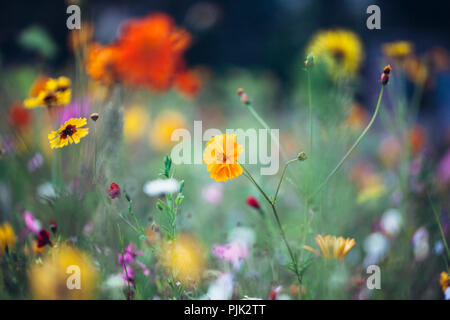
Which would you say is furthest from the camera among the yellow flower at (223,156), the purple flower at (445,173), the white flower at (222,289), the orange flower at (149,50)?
the purple flower at (445,173)

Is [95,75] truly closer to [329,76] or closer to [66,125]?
[66,125]

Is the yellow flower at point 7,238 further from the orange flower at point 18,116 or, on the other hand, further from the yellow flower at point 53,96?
the orange flower at point 18,116

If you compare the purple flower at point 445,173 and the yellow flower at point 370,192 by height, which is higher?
the purple flower at point 445,173

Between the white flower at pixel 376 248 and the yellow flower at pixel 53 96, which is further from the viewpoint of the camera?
the white flower at pixel 376 248

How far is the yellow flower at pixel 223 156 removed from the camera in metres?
0.50

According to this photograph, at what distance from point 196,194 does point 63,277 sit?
2.05 feet

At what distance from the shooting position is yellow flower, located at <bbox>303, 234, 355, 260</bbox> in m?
0.57

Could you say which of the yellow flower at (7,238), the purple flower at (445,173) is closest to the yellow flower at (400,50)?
the purple flower at (445,173)

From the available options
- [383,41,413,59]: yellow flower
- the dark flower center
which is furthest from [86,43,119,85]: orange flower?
[383,41,413,59]: yellow flower

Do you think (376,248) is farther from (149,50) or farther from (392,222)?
(149,50)

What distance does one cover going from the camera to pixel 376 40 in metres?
2.77

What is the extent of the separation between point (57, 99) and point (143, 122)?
0.73 metres

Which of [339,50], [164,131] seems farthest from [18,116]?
[339,50]
